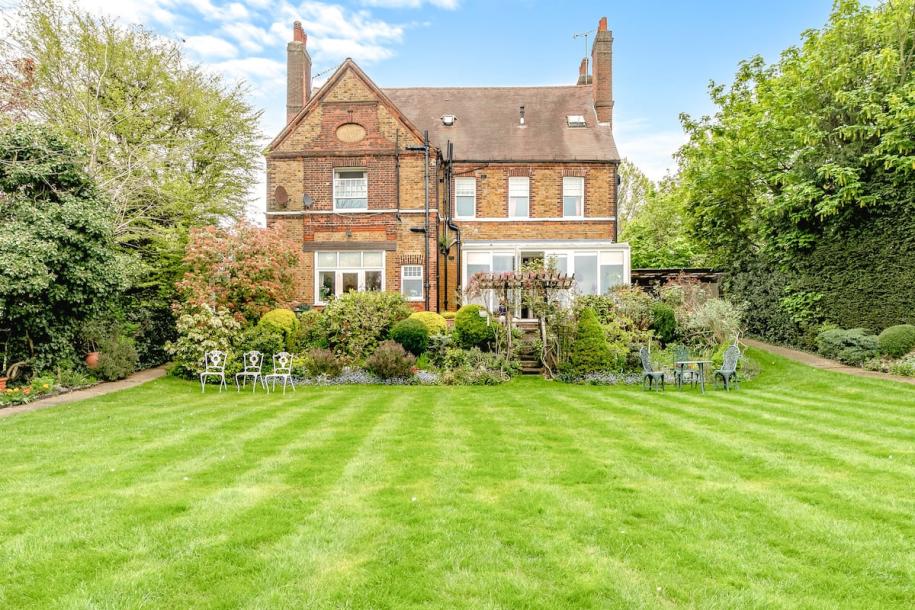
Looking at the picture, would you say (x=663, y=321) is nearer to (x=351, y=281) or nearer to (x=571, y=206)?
(x=571, y=206)

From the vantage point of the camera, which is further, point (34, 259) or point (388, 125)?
point (388, 125)

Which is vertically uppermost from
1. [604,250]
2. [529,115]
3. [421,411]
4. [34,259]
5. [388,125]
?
[529,115]

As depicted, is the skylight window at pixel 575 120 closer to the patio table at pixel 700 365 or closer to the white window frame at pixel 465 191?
the white window frame at pixel 465 191

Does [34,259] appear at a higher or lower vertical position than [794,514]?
higher

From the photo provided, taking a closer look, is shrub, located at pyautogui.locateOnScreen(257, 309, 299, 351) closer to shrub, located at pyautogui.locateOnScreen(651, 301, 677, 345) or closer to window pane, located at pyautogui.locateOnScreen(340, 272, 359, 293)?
window pane, located at pyautogui.locateOnScreen(340, 272, 359, 293)

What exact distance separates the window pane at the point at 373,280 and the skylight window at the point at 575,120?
10.8 metres

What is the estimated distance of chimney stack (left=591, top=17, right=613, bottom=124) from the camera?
76.1ft

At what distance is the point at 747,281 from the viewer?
2136cm

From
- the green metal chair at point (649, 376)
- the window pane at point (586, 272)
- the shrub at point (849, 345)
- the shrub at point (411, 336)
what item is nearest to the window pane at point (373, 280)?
the shrub at point (411, 336)

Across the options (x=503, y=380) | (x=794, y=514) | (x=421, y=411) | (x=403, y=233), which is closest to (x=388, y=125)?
(x=403, y=233)

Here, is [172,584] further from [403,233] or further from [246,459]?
[403,233]

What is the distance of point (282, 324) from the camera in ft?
50.8

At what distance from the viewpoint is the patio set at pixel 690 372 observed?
40.0 feet

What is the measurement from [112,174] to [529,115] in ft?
53.7
